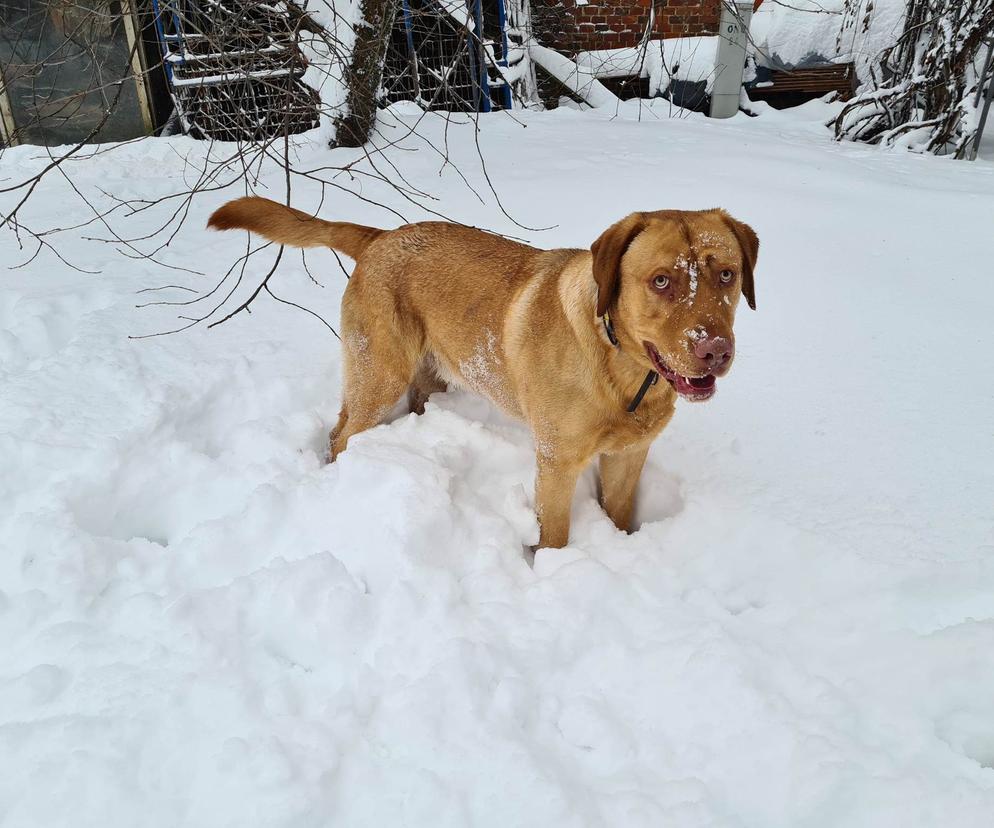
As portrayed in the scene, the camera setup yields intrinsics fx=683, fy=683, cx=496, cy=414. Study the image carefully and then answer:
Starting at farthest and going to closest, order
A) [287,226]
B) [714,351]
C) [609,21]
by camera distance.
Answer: [609,21] → [287,226] → [714,351]

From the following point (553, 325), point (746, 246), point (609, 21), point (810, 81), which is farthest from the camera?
point (609, 21)

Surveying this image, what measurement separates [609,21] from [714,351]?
30.2 feet

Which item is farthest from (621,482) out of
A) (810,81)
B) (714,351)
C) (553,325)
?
(810,81)

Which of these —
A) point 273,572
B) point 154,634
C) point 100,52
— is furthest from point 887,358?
point 100,52

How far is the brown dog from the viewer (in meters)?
2.11

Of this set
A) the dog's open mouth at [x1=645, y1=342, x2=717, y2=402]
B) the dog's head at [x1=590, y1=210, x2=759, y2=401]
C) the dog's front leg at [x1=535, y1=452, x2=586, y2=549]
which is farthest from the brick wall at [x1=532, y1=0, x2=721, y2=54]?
the dog's open mouth at [x1=645, y1=342, x2=717, y2=402]

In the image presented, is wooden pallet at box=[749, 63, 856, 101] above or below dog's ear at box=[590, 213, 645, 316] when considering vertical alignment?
above

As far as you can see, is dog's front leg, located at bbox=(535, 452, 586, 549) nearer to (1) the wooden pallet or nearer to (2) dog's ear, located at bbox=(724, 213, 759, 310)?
(2) dog's ear, located at bbox=(724, 213, 759, 310)

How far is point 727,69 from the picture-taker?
8.95 m

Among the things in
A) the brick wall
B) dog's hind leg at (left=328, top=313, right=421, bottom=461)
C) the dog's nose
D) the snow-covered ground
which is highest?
the brick wall

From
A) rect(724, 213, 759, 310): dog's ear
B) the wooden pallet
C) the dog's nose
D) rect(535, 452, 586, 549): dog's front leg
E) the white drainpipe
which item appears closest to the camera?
the dog's nose

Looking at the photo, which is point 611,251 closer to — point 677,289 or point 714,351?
point 677,289

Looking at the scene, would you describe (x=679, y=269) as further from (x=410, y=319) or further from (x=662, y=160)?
(x=662, y=160)

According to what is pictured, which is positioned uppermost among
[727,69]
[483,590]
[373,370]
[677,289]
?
[727,69]
